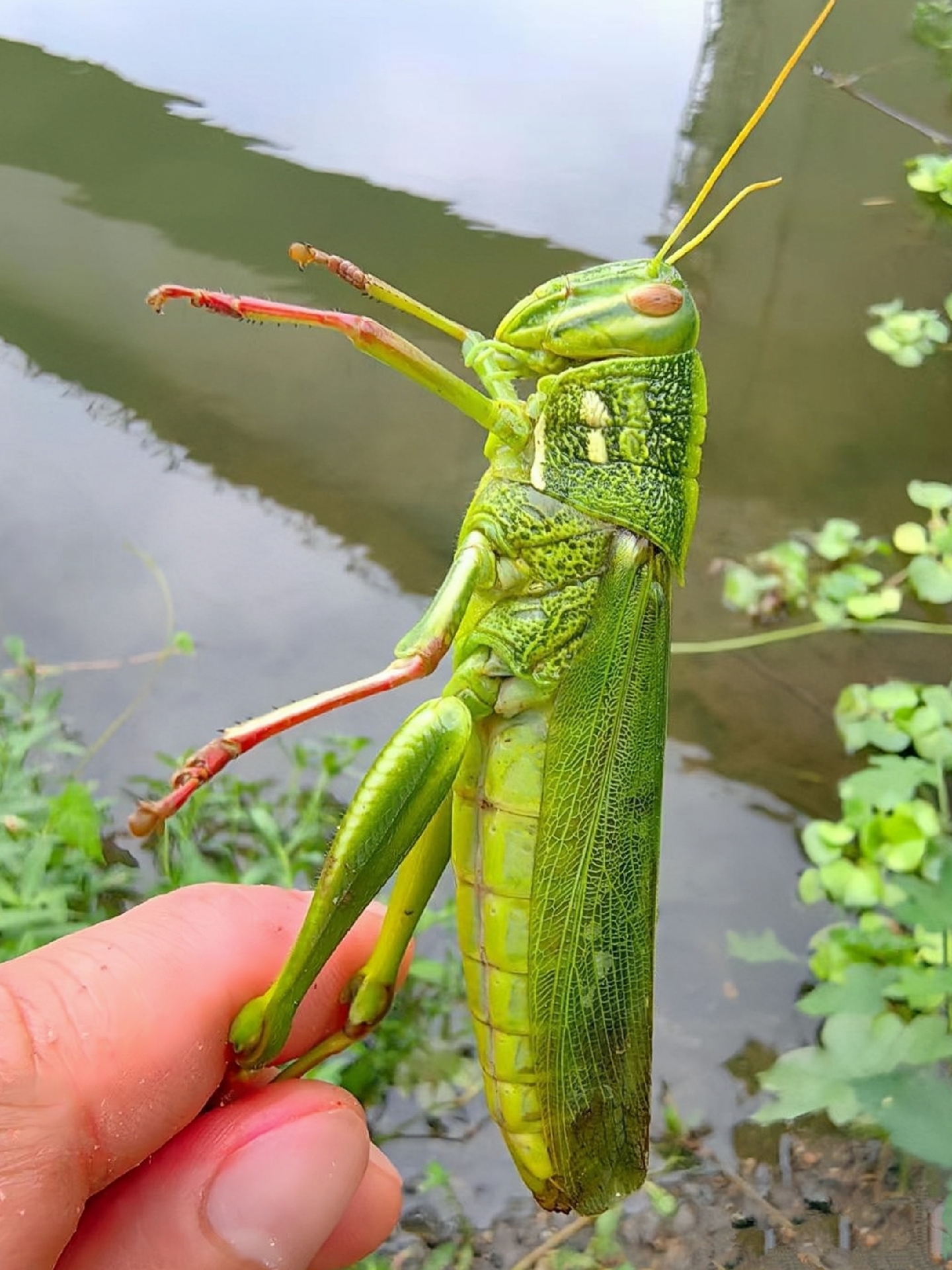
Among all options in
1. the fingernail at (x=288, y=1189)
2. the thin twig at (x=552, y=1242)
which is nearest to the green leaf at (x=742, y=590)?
the thin twig at (x=552, y=1242)

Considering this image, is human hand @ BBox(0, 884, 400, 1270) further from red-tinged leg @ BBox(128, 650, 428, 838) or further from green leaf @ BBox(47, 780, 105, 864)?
green leaf @ BBox(47, 780, 105, 864)

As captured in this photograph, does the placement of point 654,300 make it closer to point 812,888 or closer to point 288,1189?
point 288,1189

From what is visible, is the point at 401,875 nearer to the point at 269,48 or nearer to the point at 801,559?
the point at 801,559

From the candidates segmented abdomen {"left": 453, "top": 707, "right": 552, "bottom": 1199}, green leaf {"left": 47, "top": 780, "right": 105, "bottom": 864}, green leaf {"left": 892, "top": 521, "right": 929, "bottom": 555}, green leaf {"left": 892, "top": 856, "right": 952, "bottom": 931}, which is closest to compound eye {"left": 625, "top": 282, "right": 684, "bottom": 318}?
segmented abdomen {"left": 453, "top": 707, "right": 552, "bottom": 1199}

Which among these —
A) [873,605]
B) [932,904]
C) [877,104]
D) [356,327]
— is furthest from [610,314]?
[877,104]

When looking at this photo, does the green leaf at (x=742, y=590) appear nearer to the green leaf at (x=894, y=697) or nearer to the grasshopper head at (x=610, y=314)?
the green leaf at (x=894, y=697)

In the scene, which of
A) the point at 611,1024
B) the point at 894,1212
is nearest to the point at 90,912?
the point at 611,1024
